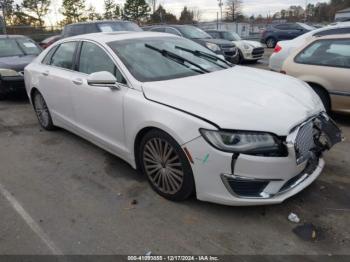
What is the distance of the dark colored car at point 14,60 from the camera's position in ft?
25.4

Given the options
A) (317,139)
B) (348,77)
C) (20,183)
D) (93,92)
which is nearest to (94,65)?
(93,92)

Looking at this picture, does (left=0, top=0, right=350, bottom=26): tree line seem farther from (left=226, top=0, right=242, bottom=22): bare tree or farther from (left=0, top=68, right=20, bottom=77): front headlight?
(left=0, top=68, right=20, bottom=77): front headlight

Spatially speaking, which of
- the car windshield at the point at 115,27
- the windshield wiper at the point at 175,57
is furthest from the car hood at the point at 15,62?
the windshield wiper at the point at 175,57

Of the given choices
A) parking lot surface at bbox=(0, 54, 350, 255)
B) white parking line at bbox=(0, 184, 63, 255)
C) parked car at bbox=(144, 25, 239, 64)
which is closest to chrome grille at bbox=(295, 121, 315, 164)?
parking lot surface at bbox=(0, 54, 350, 255)

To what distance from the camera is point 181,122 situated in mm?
3033

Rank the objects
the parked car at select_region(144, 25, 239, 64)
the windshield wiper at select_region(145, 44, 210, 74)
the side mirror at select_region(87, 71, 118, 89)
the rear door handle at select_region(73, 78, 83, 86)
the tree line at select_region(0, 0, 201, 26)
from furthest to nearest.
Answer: the tree line at select_region(0, 0, 201, 26), the parked car at select_region(144, 25, 239, 64), the rear door handle at select_region(73, 78, 83, 86), the windshield wiper at select_region(145, 44, 210, 74), the side mirror at select_region(87, 71, 118, 89)

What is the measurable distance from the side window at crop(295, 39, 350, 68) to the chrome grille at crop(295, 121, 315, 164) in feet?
8.50

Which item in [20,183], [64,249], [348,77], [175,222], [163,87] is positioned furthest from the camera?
[348,77]

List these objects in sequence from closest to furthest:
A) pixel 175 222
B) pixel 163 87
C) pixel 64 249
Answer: pixel 64 249, pixel 175 222, pixel 163 87

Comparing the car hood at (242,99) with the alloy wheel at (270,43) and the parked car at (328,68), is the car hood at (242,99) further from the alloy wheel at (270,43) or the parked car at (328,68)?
the alloy wheel at (270,43)

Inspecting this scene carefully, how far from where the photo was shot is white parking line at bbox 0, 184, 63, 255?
2.90 metres

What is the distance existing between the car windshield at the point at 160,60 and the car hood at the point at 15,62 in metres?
4.70

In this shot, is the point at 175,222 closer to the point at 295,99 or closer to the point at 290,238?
the point at 290,238

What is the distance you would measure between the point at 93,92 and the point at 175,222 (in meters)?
1.84
